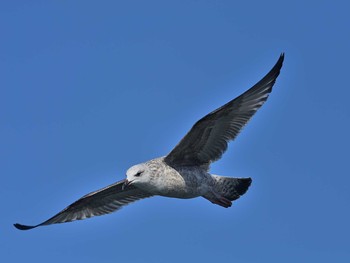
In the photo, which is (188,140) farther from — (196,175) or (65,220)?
(65,220)

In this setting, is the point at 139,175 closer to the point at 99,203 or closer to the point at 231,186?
the point at 231,186

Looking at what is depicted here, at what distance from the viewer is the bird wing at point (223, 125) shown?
13758 millimetres

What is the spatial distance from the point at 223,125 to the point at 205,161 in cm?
80

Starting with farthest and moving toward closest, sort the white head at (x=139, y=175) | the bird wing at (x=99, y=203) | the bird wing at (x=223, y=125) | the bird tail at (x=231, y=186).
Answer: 1. the bird wing at (x=99, y=203)
2. the bird tail at (x=231, y=186)
3. the bird wing at (x=223, y=125)
4. the white head at (x=139, y=175)

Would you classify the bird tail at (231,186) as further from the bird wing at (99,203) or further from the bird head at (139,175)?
the bird wing at (99,203)

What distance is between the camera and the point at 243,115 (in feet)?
45.6

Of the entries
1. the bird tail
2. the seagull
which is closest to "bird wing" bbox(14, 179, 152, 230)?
the seagull

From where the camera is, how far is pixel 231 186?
47.4 ft

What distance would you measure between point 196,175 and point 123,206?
2.37 metres

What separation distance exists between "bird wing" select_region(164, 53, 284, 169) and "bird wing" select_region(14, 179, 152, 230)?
1.83 metres

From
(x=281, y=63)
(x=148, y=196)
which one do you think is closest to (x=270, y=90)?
(x=281, y=63)

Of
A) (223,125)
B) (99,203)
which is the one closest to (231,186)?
(223,125)

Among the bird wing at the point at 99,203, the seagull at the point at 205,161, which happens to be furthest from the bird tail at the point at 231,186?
the bird wing at the point at 99,203

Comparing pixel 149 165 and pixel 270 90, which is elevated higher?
pixel 270 90
